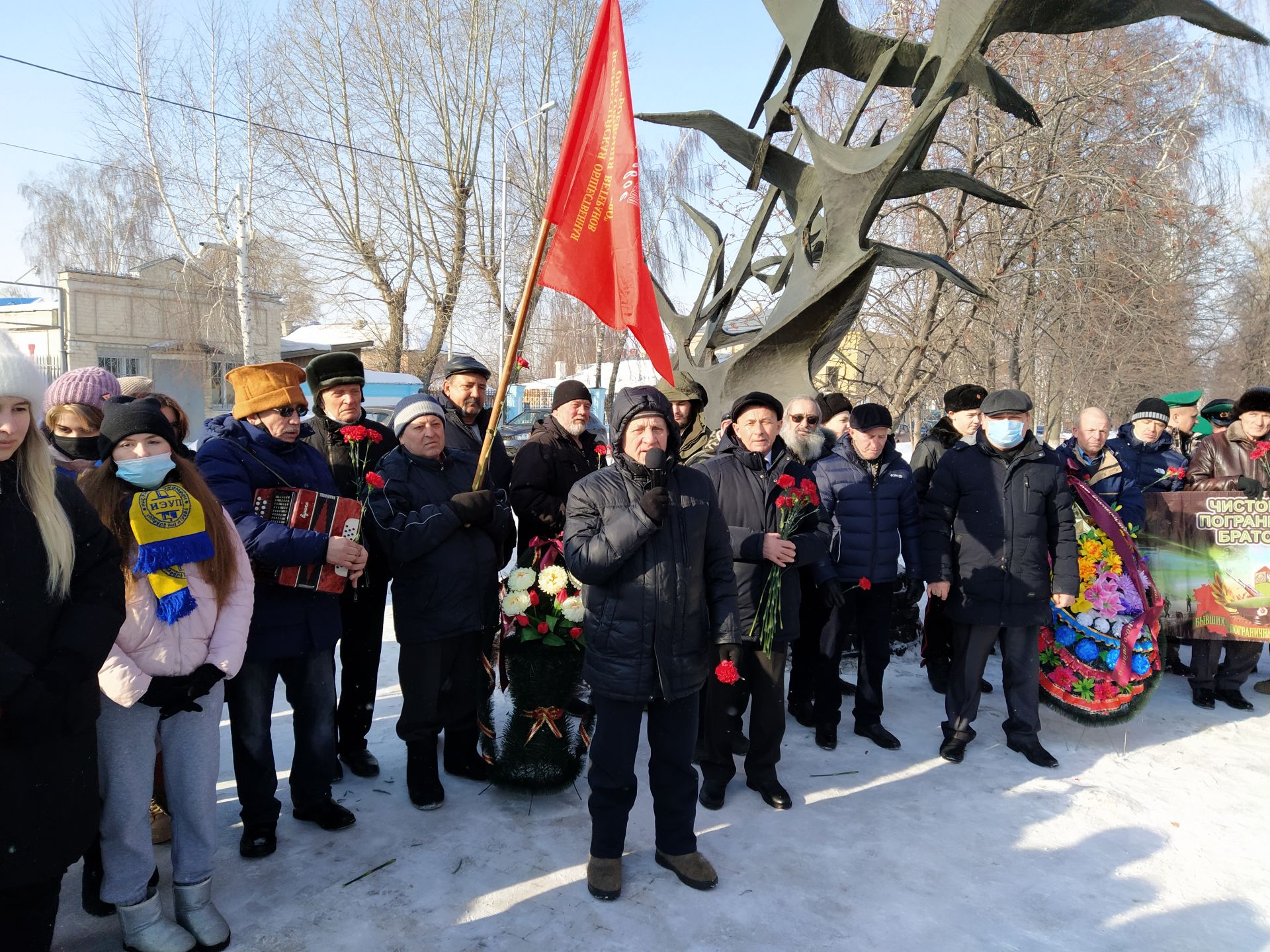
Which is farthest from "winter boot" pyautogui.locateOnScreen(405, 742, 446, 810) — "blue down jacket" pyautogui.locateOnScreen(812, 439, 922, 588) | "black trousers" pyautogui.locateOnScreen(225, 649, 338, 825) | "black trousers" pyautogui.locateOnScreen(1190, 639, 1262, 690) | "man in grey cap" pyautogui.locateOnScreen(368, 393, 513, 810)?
"black trousers" pyautogui.locateOnScreen(1190, 639, 1262, 690)

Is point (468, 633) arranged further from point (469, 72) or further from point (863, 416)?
point (469, 72)

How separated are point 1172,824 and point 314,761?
3.58 meters

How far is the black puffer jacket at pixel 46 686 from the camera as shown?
188cm

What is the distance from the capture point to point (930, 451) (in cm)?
521

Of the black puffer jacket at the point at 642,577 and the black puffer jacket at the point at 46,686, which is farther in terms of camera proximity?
the black puffer jacket at the point at 642,577

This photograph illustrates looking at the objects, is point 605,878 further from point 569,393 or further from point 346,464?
point 569,393

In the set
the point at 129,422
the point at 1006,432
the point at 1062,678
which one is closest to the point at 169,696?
the point at 129,422

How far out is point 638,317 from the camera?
11.4 feet

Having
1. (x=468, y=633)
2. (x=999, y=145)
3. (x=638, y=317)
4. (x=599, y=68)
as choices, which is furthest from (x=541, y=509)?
(x=999, y=145)

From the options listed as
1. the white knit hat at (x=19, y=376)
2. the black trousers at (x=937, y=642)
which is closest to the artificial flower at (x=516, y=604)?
the white knit hat at (x=19, y=376)

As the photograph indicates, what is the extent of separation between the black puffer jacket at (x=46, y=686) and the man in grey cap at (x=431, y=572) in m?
1.22

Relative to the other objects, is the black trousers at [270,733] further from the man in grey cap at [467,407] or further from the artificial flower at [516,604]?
the man in grey cap at [467,407]

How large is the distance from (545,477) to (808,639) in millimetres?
1712

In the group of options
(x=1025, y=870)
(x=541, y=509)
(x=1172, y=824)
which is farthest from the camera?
(x=541, y=509)
